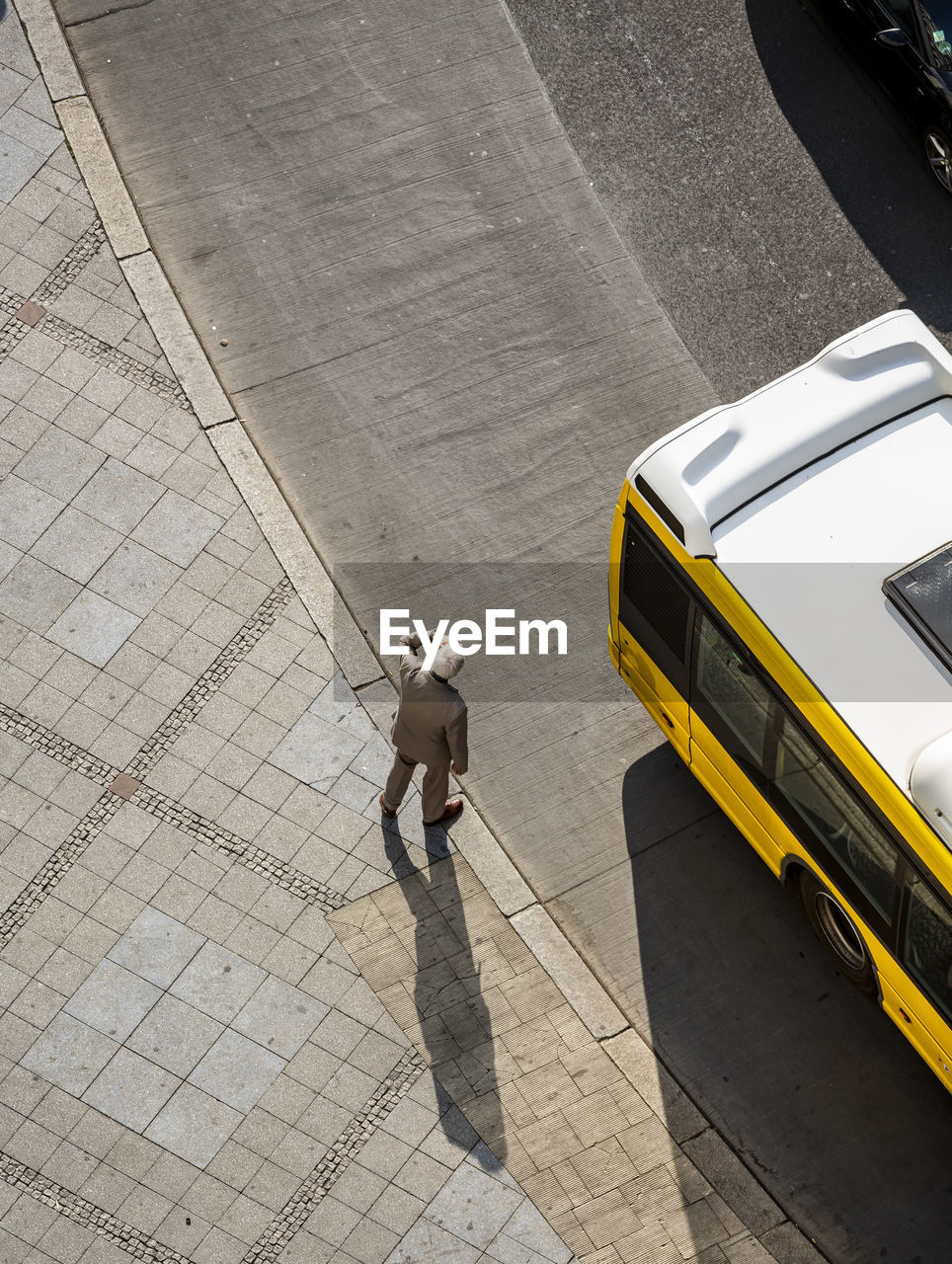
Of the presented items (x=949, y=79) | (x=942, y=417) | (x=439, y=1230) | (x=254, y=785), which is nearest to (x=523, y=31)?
(x=949, y=79)

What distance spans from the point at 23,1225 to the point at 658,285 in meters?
7.71

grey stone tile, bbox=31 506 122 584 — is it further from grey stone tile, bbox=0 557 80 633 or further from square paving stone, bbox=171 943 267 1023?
square paving stone, bbox=171 943 267 1023

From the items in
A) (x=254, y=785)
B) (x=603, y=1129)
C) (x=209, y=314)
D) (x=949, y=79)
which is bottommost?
(x=603, y=1129)

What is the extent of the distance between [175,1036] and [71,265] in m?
5.69

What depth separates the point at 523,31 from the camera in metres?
11.7

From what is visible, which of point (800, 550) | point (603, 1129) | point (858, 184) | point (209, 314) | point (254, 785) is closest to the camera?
point (800, 550)

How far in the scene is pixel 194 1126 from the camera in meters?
8.11

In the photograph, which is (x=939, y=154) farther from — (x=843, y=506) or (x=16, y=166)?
(x=16, y=166)

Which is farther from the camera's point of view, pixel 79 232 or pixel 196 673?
pixel 79 232

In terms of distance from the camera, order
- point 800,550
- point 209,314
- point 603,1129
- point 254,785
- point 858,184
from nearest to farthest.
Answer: point 800,550
point 603,1129
point 254,785
point 209,314
point 858,184

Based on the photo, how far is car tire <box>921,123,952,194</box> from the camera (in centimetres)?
1105

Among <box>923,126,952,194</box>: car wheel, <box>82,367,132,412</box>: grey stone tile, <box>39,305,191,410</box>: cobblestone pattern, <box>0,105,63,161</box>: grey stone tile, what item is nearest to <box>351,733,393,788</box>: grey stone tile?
<box>39,305,191,410</box>: cobblestone pattern

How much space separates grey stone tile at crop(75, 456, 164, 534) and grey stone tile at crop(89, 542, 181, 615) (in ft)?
0.71

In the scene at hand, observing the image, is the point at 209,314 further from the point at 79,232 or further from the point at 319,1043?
the point at 319,1043
